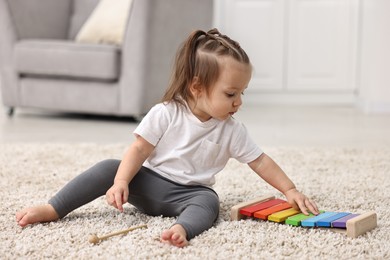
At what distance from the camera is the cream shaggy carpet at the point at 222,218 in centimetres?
130

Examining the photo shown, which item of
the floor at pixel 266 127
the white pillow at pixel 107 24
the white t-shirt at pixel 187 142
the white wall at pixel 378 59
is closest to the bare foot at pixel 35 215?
the white t-shirt at pixel 187 142

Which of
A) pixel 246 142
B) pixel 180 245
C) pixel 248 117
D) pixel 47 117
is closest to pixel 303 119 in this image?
pixel 248 117

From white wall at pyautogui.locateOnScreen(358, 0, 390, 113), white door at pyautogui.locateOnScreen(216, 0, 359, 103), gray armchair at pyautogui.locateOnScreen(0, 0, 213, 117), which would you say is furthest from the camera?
white door at pyautogui.locateOnScreen(216, 0, 359, 103)

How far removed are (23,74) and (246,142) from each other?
7.77ft

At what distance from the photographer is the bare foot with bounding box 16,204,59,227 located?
1.47 meters

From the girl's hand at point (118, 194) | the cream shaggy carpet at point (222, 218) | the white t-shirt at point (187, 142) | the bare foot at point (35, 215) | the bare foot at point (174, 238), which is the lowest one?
the cream shaggy carpet at point (222, 218)

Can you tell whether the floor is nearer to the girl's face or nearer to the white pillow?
the white pillow

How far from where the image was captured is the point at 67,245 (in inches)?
A: 52.6

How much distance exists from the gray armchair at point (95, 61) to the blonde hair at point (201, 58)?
1863 mm

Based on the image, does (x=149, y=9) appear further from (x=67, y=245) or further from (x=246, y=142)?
(x=67, y=245)

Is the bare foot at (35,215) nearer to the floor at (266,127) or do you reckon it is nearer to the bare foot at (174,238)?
the bare foot at (174,238)

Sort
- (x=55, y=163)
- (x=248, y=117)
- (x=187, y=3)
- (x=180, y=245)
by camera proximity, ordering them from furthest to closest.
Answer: (x=248, y=117) < (x=187, y=3) < (x=55, y=163) < (x=180, y=245)

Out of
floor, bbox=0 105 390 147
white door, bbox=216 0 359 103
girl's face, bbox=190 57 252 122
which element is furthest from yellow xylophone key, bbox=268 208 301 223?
white door, bbox=216 0 359 103

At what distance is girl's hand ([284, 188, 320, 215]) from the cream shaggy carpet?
87mm
